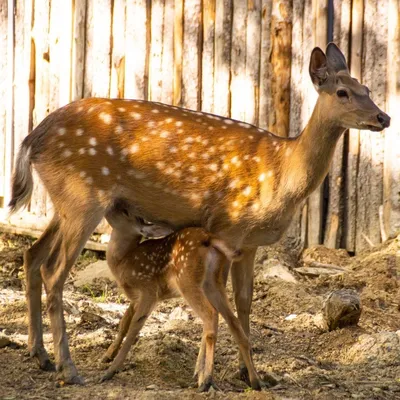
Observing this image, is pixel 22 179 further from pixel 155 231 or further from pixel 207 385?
pixel 207 385

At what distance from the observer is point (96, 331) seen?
7.89 m

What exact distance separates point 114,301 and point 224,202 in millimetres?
2668

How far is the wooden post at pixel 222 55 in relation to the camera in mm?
10227

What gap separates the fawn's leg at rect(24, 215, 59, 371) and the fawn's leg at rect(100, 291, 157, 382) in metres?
0.54

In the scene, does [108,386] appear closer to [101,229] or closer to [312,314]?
[312,314]

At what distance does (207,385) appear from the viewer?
6.38 metres

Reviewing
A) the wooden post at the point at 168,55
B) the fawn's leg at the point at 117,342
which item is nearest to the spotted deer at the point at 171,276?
the fawn's leg at the point at 117,342

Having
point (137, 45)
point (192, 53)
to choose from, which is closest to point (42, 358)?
point (192, 53)

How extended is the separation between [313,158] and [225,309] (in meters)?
1.19

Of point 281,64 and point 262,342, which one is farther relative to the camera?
point 281,64

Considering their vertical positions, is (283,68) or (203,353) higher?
(283,68)

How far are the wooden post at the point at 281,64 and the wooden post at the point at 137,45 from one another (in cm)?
140

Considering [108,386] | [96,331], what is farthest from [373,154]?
[108,386]

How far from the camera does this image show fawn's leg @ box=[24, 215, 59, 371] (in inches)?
278
